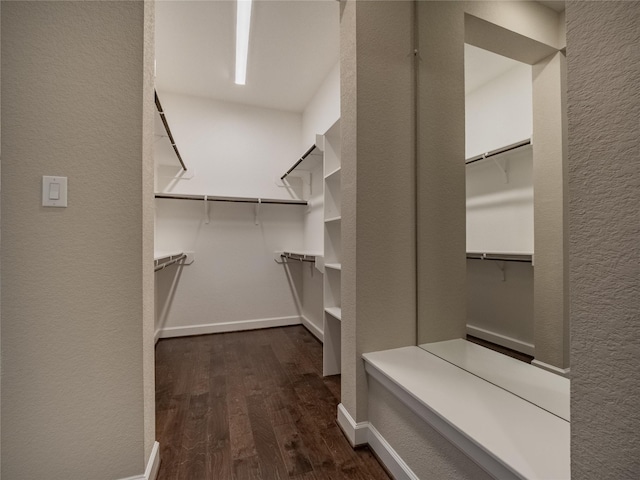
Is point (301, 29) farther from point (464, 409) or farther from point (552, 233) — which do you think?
point (464, 409)

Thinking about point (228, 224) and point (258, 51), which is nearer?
point (258, 51)

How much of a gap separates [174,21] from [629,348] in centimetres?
294

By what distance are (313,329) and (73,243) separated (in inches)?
95.2

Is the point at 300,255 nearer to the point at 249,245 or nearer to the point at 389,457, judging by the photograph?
the point at 249,245

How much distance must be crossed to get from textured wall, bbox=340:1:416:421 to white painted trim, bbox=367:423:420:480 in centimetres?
10

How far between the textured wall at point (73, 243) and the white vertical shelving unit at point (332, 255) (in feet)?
4.38

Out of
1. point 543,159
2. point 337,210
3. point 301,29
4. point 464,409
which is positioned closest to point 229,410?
point 464,409

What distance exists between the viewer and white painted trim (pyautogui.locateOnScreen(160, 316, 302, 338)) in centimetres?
305

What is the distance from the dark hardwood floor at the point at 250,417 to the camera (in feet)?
4.25

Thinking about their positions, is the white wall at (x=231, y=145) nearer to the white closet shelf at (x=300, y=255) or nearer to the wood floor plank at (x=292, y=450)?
the white closet shelf at (x=300, y=255)

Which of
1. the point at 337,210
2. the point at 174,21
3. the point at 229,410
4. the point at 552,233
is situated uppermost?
the point at 174,21

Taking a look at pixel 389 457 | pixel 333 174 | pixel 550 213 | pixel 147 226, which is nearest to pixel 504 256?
pixel 550 213

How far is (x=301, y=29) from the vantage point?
2242mm

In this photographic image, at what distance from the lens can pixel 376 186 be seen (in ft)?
4.76
